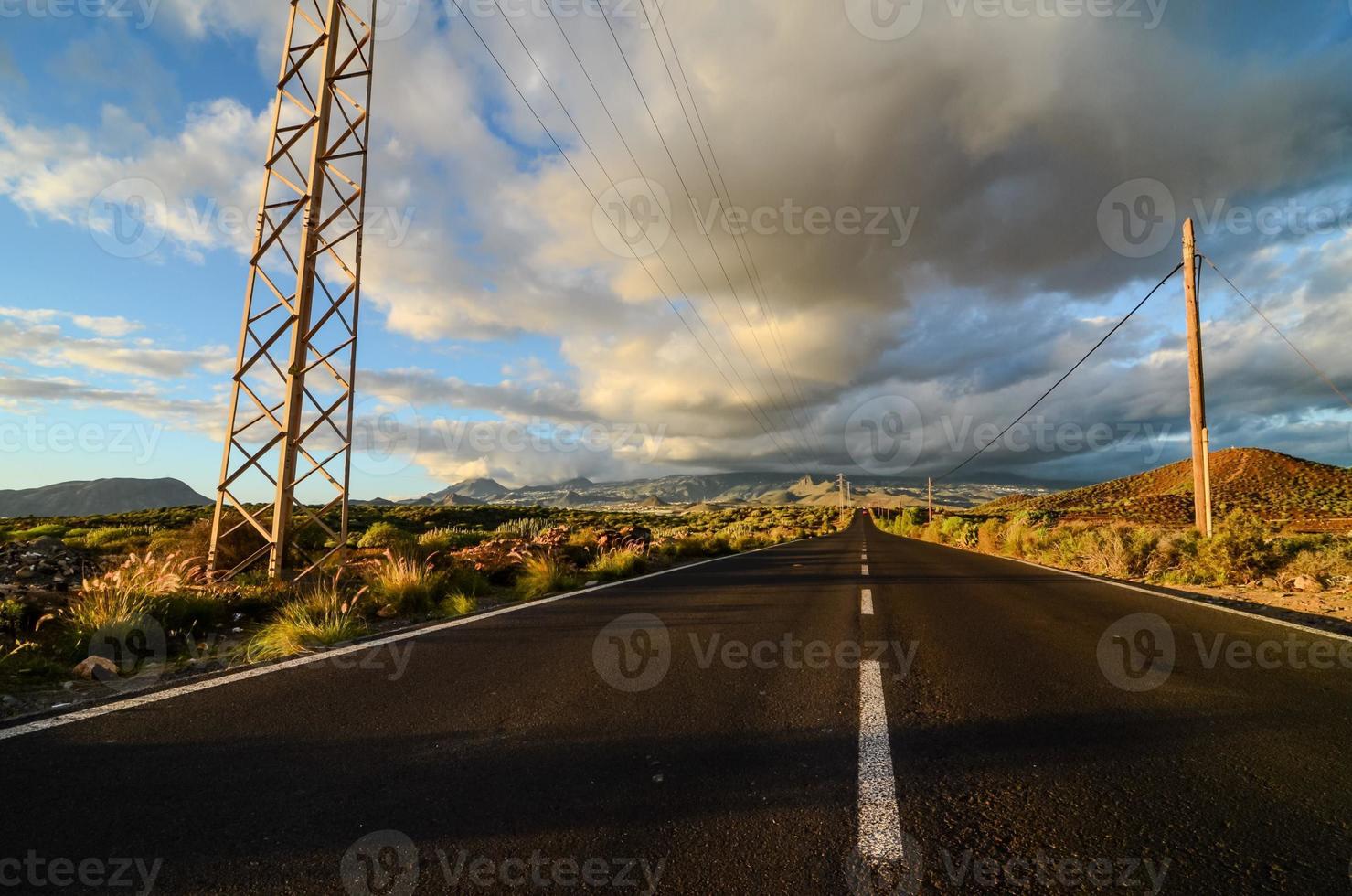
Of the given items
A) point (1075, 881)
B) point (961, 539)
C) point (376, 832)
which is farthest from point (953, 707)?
point (961, 539)

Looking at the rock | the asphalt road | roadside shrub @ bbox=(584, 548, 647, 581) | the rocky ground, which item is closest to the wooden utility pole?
the asphalt road

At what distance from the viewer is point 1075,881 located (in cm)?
199

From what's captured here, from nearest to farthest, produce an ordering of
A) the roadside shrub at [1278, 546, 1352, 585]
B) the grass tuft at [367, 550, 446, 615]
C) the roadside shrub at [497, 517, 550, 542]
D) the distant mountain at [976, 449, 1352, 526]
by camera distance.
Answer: the grass tuft at [367, 550, 446, 615]
the roadside shrub at [1278, 546, 1352, 585]
the roadside shrub at [497, 517, 550, 542]
the distant mountain at [976, 449, 1352, 526]

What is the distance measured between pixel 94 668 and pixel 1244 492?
61906 millimetres

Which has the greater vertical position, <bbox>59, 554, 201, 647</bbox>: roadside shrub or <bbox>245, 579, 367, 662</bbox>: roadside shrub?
<bbox>59, 554, 201, 647</bbox>: roadside shrub

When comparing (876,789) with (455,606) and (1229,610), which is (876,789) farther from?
(1229,610)

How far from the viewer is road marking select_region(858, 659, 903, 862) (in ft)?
7.06

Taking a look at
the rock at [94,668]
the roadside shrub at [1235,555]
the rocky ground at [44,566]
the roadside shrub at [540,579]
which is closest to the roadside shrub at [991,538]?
the roadside shrub at [1235,555]

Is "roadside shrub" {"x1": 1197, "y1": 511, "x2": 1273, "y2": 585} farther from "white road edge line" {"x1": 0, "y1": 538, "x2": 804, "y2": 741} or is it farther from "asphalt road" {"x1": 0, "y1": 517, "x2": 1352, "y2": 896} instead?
"white road edge line" {"x1": 0, "y1": 538, "x2": 804, "y2": 741}

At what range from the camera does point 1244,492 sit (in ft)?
146

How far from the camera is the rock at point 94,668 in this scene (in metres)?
4.63

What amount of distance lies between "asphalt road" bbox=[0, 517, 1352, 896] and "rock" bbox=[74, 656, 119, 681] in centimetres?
150

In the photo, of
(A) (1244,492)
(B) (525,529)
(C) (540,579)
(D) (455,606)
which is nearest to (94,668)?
(D) (455,606)

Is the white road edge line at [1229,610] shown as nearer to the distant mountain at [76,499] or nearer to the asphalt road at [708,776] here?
the asphalt road at [708,776]
